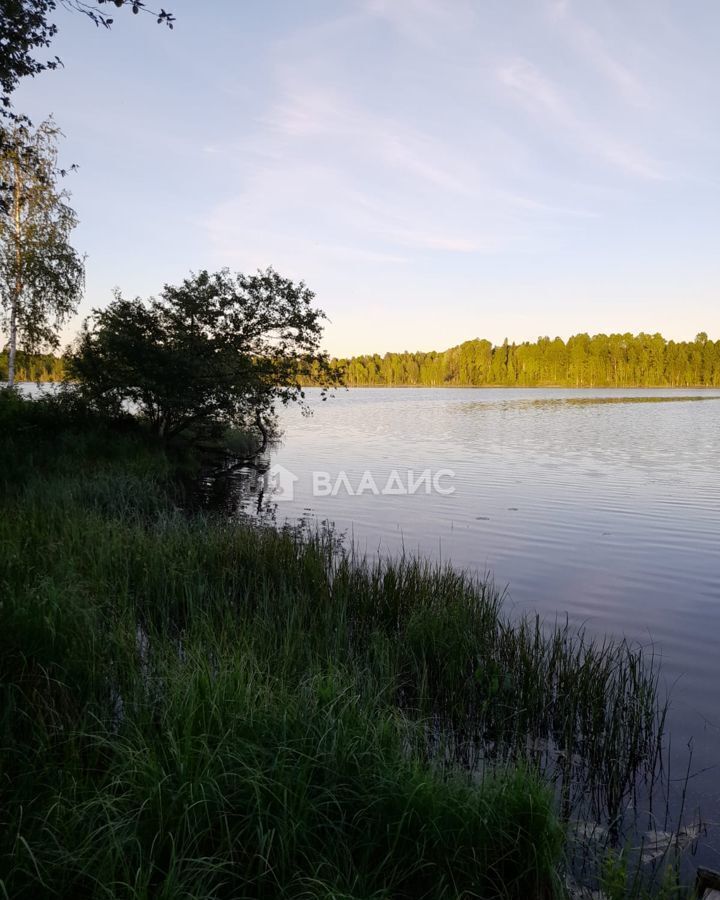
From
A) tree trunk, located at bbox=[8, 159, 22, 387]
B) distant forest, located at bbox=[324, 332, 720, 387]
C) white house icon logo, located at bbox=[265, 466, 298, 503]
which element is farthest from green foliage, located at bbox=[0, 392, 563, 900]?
distant forest, located at bbox=[324, 332, 720, 387]

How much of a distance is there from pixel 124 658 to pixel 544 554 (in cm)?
959

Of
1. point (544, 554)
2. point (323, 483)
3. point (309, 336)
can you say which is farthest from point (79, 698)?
point (309, 336)

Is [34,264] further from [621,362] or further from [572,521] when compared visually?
[621,362]

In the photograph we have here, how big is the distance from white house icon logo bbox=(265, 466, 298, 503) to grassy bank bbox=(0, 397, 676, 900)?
1213 cm

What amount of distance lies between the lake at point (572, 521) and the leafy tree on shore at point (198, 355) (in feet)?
11.9

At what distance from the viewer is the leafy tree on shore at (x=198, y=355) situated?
69.4 ft

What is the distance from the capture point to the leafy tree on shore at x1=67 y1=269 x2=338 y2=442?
21141mm

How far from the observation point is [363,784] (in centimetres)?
360

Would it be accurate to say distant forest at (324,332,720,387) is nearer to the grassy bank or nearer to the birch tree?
the birch tree

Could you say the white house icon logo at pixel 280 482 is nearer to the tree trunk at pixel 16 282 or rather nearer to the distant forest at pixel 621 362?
the tree trunk at pixel 16 282

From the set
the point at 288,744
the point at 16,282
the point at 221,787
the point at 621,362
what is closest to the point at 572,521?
the point at 288,744

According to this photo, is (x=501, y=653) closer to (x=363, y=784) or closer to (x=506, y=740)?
(x=506, y=740)

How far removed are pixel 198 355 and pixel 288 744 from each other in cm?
1938

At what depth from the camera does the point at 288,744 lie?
3.76 metres
